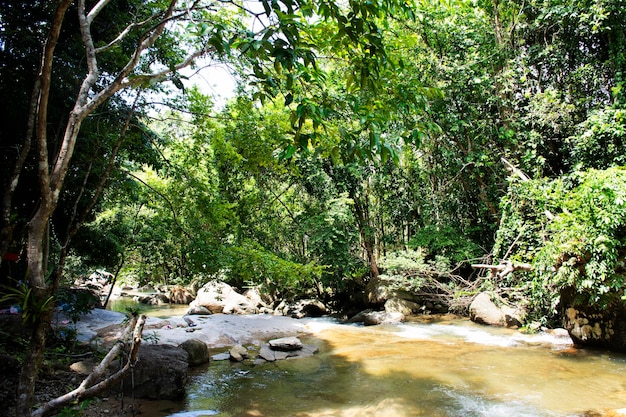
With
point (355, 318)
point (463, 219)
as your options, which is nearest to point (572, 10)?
point (463, 219)

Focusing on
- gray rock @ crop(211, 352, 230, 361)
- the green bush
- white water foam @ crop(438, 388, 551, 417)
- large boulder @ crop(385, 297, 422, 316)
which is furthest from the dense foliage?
white water foam @ crop(438, 388, 551, 417)

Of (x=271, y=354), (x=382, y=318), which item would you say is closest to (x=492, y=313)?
(x=382, y=318)

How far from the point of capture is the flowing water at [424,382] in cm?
508

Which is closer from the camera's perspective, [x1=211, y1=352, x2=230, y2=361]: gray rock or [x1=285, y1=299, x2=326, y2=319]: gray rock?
[x1=211, y1=352, x2=230, y2=361]: gray rock

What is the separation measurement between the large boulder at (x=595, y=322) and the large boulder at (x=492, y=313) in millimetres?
2135

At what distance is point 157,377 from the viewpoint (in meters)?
5.31

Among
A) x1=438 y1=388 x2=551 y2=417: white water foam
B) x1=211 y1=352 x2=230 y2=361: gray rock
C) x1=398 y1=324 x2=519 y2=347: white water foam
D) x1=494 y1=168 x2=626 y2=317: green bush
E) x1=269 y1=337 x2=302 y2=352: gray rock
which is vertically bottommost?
x1=438 y1=388 x2=551 y2=417: white water foam

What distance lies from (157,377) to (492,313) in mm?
8852

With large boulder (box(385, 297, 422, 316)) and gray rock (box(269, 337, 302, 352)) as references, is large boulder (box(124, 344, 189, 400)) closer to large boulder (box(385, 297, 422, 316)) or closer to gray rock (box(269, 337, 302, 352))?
gray rock (box(269, 337, 302, 352))

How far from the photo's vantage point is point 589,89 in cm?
1031

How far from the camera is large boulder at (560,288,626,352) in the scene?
283 inches

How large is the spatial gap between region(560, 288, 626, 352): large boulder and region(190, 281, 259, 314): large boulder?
9.78 m

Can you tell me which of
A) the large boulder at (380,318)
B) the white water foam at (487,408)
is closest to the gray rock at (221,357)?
the white water foam at (487,408)

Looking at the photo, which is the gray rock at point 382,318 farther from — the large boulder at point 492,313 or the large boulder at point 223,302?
the large boulder at point 223,302
